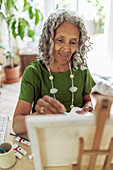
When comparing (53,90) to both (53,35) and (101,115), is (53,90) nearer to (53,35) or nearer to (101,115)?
(53,35)

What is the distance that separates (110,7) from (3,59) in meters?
2.49

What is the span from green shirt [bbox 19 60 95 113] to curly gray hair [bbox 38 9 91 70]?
0.23 feet

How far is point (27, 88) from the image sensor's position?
1000 millimetres

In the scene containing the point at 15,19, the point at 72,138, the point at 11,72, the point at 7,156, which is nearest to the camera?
the point at 72,138

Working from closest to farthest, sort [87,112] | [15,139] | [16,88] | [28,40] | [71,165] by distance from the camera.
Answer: [71,165], [15,139], [87,112], [16,88], [28,40]

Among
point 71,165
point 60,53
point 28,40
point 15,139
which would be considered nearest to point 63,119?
point 71,165

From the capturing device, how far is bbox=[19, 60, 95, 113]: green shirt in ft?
3.34

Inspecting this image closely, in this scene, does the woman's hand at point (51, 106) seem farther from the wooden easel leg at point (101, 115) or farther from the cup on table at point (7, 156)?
the cup on table at point (7, 156)

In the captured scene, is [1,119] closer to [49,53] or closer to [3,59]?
[49,53]

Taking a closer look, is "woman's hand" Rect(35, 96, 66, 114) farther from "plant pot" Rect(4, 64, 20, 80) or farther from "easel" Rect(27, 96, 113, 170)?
"plant pot" Rect(4, 64, 20, 80)

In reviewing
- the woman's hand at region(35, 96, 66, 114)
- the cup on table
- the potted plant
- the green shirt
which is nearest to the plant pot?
the potted plant

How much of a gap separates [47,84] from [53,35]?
330 mm

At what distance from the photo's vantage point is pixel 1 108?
97.5 inches

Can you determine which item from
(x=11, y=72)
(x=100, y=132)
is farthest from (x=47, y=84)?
(x=11, y=72)
